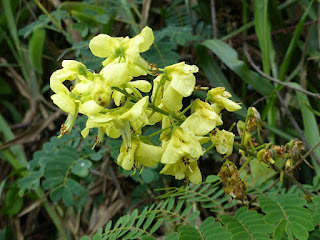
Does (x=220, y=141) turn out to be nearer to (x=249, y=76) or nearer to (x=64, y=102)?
(x=64, y=102)

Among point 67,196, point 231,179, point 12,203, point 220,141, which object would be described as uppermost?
point 220,141

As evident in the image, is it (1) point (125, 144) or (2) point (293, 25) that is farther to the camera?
(2) point (293, 25)

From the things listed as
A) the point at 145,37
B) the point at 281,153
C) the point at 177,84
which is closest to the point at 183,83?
the point at 177,84

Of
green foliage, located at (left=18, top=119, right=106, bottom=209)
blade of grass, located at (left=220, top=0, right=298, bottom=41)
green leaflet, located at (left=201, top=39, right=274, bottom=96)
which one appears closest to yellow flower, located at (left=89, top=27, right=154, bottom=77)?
green foliage, located at (left=18, top=119, right=106, bottom=209)

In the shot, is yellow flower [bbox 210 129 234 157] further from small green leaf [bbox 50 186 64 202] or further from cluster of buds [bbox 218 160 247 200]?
small green leaf [bbox 50 186 64 202]

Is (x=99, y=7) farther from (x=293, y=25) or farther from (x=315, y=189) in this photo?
(x=315, y=189)

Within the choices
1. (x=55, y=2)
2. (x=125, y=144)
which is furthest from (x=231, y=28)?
(x=125, y=144)

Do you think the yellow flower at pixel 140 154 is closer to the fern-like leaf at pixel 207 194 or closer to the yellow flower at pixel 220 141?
the yellow flower at pixel 220 141

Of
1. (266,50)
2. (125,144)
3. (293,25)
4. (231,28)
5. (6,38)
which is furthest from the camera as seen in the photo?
(6,38)
